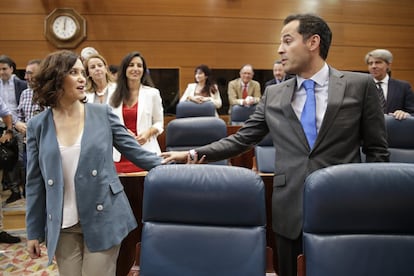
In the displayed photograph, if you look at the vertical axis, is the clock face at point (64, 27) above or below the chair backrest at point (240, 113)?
above

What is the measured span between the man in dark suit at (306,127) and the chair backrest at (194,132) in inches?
55.4

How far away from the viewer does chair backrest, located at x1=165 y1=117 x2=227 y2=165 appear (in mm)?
3129

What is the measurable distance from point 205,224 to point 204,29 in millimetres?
5098

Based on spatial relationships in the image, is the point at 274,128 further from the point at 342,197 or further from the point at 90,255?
the point at 90,255

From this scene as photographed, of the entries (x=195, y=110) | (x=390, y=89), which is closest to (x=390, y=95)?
(x=390, y=89)

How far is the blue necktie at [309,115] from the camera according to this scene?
157cm

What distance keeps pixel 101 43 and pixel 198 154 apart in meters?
4.44

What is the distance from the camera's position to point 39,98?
152cm

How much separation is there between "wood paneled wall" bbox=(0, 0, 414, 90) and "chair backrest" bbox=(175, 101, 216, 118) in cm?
193

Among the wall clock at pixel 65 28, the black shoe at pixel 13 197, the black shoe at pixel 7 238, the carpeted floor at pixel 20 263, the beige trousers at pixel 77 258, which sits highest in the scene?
the wall clock at pixel 65 28

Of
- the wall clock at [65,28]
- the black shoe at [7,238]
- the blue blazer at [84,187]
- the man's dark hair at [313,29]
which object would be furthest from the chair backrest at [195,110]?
the blue blazer at [84,187]

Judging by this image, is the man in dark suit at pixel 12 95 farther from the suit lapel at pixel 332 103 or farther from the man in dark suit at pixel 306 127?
the suit lapel at pixel 332 103

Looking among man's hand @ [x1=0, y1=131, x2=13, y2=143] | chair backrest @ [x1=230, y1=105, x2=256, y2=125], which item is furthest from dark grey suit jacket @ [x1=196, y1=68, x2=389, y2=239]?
chair backrest @ [x1=230, y1=105, x2=256, y2=125]

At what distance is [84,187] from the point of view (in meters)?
1.46
